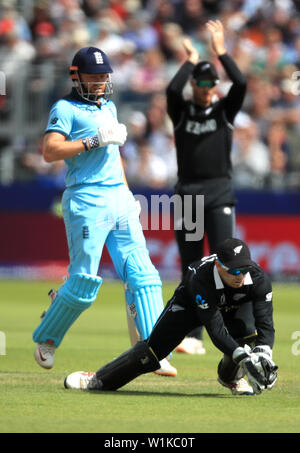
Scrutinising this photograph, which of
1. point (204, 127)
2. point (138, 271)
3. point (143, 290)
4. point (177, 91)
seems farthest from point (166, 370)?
point (177, 91)

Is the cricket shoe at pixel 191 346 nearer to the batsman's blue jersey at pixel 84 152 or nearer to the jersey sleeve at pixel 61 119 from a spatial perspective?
the batsman's blue jersey at pixel 84 152

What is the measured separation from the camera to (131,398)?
7164 millimetres

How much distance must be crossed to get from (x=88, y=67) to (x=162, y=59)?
11846 mm

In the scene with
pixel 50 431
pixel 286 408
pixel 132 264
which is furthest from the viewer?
pixel 132 264

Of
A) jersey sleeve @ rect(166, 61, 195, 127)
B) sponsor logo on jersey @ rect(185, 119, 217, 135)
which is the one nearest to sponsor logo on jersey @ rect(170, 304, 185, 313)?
sponsor logo on jersey @ rect(185, 119, 217, 135)

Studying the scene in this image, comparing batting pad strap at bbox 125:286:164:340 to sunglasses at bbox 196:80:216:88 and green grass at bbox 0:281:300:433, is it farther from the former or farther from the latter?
sunglasses at bbox 196:80:216:88

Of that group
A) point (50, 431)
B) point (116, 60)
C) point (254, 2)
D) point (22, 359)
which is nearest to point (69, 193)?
point (22, 359)

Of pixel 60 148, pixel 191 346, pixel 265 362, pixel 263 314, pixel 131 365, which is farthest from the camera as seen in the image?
pixel 191 346

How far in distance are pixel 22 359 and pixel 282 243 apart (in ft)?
27.3

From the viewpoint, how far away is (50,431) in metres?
5.77

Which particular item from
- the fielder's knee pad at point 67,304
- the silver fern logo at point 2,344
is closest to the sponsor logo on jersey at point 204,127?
the fielder's knee pad at point 67,304

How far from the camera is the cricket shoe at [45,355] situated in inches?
323

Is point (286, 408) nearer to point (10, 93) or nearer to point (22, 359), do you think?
point (22, 359)

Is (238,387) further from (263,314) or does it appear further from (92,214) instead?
(92,214)
